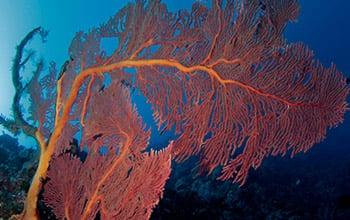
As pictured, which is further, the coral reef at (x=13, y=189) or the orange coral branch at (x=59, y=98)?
the coral reef at (x=13, y=189)

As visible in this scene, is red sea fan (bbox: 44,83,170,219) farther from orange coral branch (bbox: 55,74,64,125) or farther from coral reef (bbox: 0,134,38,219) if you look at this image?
coral reef (bbox: 0,134,38,219)

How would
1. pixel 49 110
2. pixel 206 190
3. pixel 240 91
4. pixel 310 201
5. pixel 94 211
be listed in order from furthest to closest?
1. pixel 310 201
2. pixel 206 190
3. pixel 49 110
4. pixel 94 211
5. pixel 240 91

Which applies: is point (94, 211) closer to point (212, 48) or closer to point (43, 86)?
point (43, 86)

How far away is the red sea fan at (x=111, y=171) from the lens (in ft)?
12.3

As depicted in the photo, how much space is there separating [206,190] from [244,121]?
28.3ft

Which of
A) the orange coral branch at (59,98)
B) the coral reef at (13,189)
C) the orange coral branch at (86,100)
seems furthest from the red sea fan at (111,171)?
the coral reef at (13,189)

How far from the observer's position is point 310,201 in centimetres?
1288

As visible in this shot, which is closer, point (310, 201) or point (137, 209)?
point (137, 209)

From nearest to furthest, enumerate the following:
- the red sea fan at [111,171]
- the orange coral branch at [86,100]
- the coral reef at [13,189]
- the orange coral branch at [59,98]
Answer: the red sea fan at [111,171] < the orange coral branch at [86,100] < the orange coral branch at [59,98] < the coral reef at [13,189]

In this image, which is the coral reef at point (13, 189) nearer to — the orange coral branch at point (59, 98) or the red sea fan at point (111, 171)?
A: the red sea fan at point (111, 171)

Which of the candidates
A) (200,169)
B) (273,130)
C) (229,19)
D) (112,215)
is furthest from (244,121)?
(112,215)

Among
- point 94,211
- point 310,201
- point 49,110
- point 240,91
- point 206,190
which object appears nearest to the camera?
point 240,91

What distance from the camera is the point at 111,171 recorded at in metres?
4.02

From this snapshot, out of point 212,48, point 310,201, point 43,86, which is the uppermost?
point 310,201
